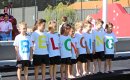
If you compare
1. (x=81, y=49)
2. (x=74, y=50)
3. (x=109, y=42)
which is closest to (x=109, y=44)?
(x=109, y=42)

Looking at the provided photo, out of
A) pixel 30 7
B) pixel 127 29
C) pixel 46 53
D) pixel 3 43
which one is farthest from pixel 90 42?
pixel 30 7

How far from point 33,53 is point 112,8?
528 inches

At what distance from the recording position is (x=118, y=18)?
23.0 m

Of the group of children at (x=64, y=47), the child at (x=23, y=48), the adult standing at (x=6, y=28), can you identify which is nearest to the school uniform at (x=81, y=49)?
the group of children at (x=64, y=47)

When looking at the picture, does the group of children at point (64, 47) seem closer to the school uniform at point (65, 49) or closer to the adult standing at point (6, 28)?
the school uniform at point (65, 49)

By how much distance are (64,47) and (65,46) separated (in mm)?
42

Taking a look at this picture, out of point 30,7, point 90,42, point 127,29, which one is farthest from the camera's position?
point 30,7

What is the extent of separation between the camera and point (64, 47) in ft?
36.0

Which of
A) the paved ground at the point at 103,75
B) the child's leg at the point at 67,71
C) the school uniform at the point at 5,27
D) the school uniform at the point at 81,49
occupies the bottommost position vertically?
the paved ground at the point at 103,75

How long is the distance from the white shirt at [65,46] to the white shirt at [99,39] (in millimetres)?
1249

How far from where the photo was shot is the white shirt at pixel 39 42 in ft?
33.8

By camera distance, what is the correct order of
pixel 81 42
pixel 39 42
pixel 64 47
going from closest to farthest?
pixel 39 42 < pixel 64 47 < pixel 81 42

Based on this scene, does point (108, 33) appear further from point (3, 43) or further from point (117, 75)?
point (3, 43)

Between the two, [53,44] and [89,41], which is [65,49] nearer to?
[53,44]
